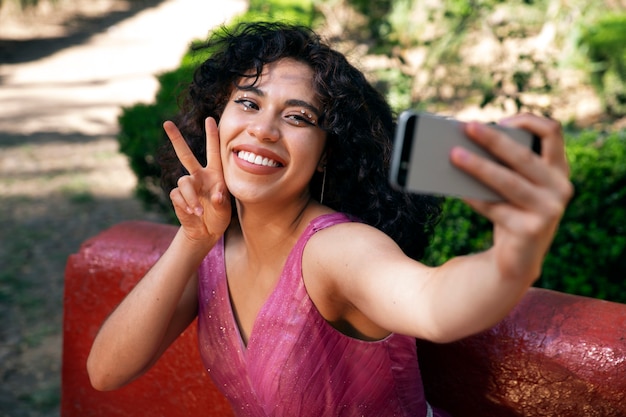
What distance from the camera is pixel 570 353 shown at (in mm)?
2131

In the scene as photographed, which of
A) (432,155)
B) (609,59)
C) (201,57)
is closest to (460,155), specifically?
(432,155)

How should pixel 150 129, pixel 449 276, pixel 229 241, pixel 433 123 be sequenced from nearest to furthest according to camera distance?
pixel 433 123, pixel 449 276, pixel 229 241, pixel 150 129

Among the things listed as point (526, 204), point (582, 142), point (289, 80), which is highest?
point (526, 204)

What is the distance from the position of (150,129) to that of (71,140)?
172 inches

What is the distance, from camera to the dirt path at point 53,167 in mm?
4570

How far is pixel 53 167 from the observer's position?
27.2 feet

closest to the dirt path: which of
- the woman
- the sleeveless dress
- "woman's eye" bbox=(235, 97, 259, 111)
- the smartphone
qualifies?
the woman

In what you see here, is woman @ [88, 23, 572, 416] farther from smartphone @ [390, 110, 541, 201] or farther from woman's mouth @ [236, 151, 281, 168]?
smartphone @ [390, 110, 541, 201]

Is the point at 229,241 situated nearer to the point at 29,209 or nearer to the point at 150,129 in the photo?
the point at 150,129

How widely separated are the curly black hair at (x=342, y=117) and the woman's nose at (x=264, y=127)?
0.48ft

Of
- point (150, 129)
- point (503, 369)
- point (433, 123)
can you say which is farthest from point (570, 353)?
point (150, 129)

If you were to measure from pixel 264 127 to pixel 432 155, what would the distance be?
93cm

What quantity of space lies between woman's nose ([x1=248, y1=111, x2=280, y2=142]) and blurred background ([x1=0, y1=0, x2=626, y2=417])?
57 cm

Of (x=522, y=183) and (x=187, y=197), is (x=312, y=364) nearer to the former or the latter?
(x=187, y=197)
